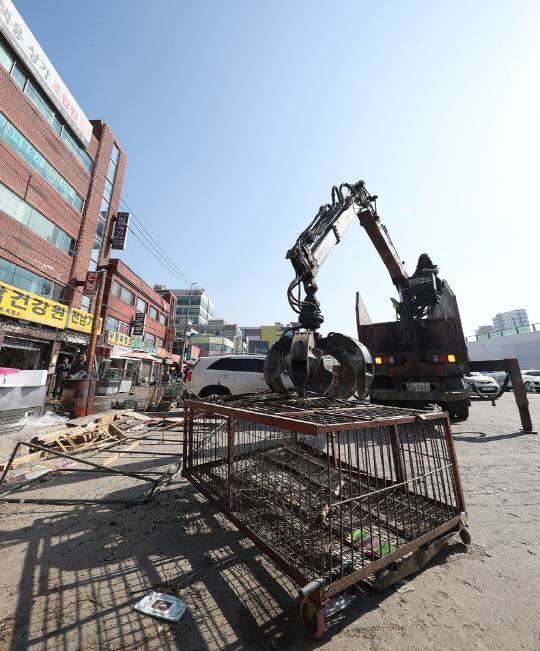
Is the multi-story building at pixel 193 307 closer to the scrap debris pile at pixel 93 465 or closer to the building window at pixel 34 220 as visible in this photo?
the building window at pixel 34 220

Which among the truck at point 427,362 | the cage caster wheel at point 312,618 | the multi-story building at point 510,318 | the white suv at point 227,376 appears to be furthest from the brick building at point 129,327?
the multi-story building at point 510,318

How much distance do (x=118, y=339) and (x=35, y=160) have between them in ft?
42.2

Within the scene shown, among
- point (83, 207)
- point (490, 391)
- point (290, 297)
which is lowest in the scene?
point (490, 391)

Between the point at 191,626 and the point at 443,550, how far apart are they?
2.04m

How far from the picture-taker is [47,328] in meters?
15.4

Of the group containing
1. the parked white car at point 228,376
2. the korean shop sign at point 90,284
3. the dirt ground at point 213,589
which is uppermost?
the korean shop sign at point 90,284

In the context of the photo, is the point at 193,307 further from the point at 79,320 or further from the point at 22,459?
the point at 22,459

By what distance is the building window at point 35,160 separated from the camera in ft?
46.6

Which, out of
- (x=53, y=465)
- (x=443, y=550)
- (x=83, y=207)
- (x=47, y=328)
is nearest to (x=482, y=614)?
(x=443, y=550)

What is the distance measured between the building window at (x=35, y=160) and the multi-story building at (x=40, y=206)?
5cm

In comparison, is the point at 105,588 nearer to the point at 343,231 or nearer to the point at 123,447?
the point at 123,447

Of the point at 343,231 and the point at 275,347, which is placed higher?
the point at 343,231

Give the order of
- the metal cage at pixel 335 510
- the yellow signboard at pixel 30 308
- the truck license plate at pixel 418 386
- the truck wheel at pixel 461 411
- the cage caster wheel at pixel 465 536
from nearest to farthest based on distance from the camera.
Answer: the metal cage at pixel 335 510 → the cage caster wheel at pixel 465 536 → the truck license plate at pixel 418 386 → the truck wheel at pixel 461 411 → the yellow signboard at pixel 30 308

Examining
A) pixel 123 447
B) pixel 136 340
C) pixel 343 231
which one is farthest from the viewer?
pixel 136 340
